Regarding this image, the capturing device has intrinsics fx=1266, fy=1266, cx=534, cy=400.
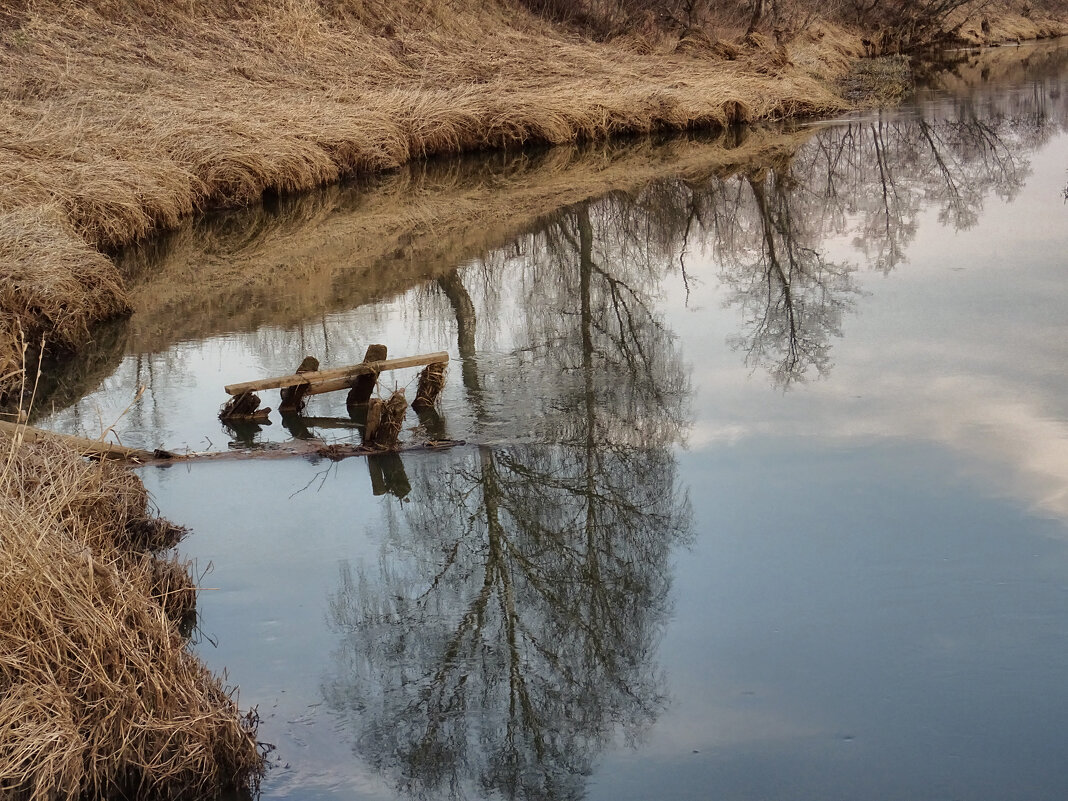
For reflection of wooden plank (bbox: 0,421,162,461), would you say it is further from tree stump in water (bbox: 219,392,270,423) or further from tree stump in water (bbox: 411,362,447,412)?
tree stump in water (bbox: 411,362,447,412)

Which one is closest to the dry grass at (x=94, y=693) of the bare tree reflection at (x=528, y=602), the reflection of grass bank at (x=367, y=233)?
the bare tree reflection at (x=528, y=602)

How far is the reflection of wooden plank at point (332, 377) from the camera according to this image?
286 inches

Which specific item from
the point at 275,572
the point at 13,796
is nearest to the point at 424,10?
the point at 275,572

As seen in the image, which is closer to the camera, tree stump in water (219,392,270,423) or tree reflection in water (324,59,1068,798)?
tree reflection in water (324,59,1068,798)

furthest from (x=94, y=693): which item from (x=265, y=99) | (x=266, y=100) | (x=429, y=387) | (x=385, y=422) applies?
(x=265, y=99)

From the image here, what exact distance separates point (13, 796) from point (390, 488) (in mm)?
3118

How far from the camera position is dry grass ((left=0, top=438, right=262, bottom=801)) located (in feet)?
12.5

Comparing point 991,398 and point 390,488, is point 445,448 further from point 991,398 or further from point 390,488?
point 991,398

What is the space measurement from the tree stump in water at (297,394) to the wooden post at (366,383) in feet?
0.90

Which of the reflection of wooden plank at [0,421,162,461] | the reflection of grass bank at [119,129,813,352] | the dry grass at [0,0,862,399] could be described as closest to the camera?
the reflection of wooden plank at [0,421,162,461]

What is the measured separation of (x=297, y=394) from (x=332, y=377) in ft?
0.88

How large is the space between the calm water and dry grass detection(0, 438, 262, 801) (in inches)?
11.9

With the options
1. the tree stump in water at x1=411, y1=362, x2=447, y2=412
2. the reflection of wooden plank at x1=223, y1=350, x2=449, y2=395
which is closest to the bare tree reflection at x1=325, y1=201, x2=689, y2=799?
the tree stump in water at x1=411, y1=362, x2=447, y2=412

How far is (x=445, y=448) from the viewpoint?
23.0 feet
